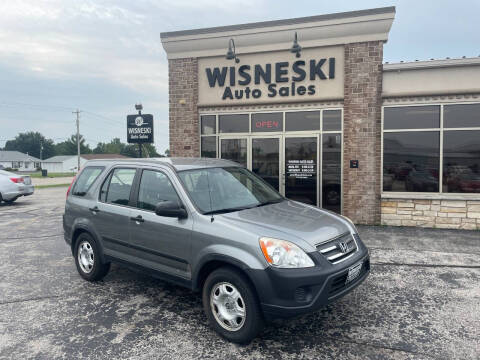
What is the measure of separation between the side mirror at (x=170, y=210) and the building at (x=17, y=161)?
386 ft

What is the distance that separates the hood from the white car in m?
13.4

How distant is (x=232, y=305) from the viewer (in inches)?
134

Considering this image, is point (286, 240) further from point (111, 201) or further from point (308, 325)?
point (111, 201)

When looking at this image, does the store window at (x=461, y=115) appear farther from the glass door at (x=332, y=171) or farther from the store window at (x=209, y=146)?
the store window at (x=209, y=146)

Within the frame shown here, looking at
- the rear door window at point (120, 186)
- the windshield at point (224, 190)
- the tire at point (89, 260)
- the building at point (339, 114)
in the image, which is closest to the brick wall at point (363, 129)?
the building at point (339, 114)

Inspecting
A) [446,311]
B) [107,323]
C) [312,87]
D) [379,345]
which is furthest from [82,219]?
[312,87]

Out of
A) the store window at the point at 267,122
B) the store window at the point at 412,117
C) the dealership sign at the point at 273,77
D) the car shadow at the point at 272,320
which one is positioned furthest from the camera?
the store window at the point at 267,122

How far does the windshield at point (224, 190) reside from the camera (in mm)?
3959

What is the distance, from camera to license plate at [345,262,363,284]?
346 centimetres

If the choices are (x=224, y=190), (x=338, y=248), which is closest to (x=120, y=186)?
(x=224, y=190)

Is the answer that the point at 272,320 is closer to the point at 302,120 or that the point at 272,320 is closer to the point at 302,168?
the point at 302,168

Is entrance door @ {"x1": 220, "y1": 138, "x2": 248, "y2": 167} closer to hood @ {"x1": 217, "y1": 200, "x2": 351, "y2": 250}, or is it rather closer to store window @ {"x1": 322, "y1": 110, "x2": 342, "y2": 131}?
store window @ {"x1": 322, "y1": 110, "x2": 342, "y2": 131}

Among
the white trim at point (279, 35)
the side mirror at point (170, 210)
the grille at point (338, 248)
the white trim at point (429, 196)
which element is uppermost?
the white trim at point (279, 35)

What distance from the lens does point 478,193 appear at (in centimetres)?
841
